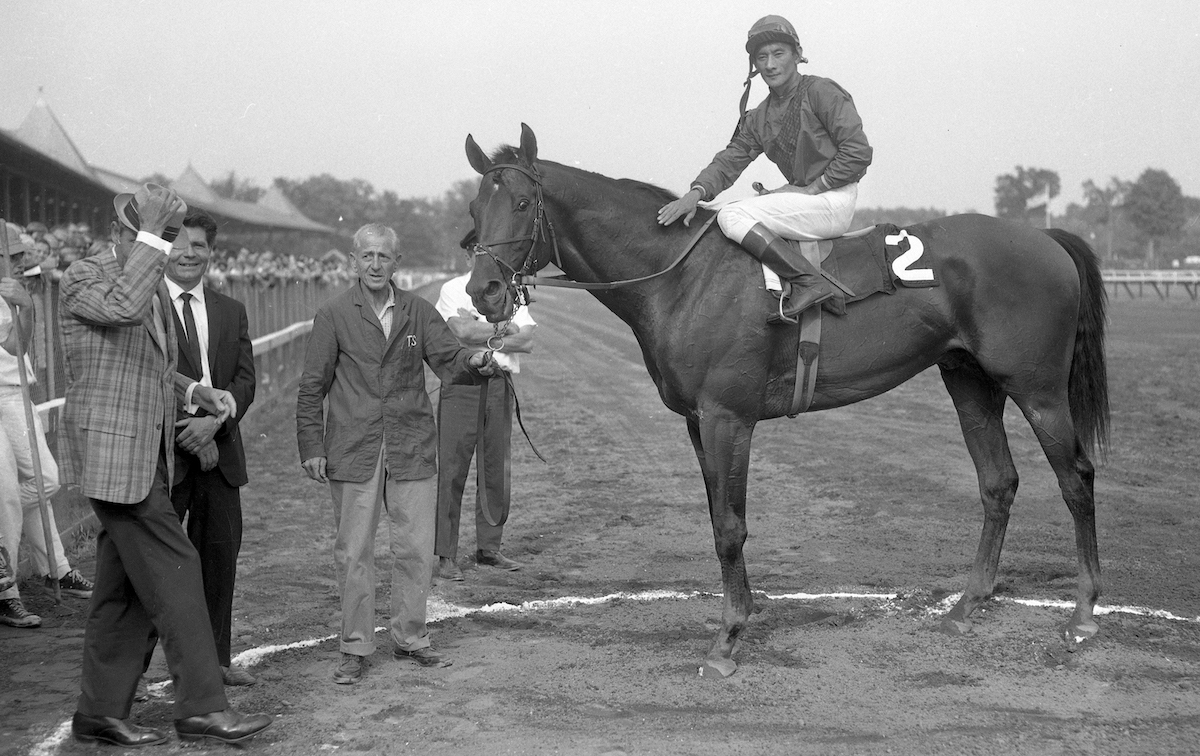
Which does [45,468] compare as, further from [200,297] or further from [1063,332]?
[1063,332]

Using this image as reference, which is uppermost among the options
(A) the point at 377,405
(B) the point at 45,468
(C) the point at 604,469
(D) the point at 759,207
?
(D) the point at 759,207

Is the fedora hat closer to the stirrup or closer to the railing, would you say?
the stirrup

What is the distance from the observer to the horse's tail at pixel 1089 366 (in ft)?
18.1

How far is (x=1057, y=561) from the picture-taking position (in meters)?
6.30

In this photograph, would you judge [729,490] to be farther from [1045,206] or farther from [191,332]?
[1045,206]

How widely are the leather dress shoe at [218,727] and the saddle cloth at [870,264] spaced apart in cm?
320

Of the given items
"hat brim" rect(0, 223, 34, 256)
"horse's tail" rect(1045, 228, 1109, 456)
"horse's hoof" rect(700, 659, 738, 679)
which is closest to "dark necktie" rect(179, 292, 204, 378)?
"hat brim" rect(0, 223, 34, 256)

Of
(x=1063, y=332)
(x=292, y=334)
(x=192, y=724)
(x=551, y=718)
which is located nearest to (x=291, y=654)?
(x=192, y=724)

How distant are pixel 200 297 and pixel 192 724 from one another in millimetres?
1802

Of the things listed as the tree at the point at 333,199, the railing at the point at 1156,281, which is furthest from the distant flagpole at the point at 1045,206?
the tree at the point at 333,199

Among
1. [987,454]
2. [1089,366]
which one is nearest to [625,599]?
[987,454]

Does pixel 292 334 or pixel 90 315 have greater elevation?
pixel 90 315

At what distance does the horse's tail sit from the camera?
18.1ft

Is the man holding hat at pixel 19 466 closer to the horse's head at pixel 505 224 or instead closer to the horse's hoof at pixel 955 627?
the horse's head at pixel 505 224
